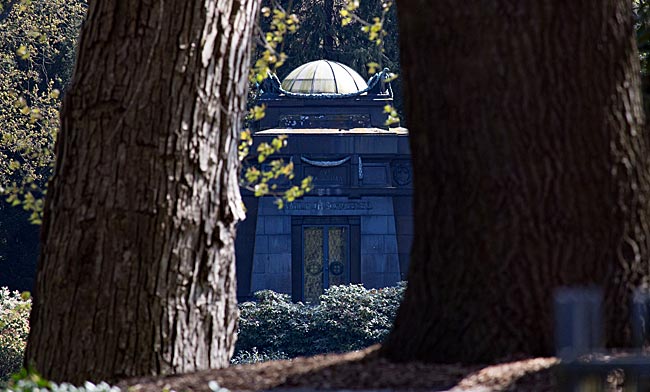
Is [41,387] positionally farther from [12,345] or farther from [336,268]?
[336,268]

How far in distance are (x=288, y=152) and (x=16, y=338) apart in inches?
471

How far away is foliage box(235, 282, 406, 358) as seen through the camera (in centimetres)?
2247

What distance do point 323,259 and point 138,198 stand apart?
24.9 meters

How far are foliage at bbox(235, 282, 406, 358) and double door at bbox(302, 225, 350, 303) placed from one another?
7.88 meters

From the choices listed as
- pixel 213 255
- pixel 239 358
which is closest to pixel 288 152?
pixel 239 358

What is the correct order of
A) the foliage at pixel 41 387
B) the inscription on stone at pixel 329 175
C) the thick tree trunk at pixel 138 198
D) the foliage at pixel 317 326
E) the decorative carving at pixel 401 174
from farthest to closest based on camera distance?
1. the decorative carving at pixel 401 174
2. the inscription on stone at pixel 329 175
3. the foliage at pixel 317 326
4. the thick tree trunk at pixel 138 198
5. the foliage at pixel 41 387

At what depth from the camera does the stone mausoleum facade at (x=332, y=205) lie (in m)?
30.8

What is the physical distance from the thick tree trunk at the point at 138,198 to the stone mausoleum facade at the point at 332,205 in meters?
23.7

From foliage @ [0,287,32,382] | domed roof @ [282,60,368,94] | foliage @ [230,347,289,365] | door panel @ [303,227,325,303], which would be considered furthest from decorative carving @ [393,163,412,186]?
foliage @ [0,287,32,382]

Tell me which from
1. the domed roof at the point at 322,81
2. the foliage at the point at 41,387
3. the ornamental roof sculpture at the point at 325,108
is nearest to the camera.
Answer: the foliage at the point at 41,387

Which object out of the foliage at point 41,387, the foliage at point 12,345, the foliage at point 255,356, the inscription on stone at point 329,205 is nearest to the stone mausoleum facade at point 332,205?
the inscription on stone at point 329,205

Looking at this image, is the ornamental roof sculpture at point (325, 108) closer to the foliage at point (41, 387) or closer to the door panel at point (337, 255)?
the door panel at point (337, 255)

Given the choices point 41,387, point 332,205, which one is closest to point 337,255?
point 332,205

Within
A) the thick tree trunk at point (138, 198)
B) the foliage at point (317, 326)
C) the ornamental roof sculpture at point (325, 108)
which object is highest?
the ornamental roof sculpture at point (325, 108)
